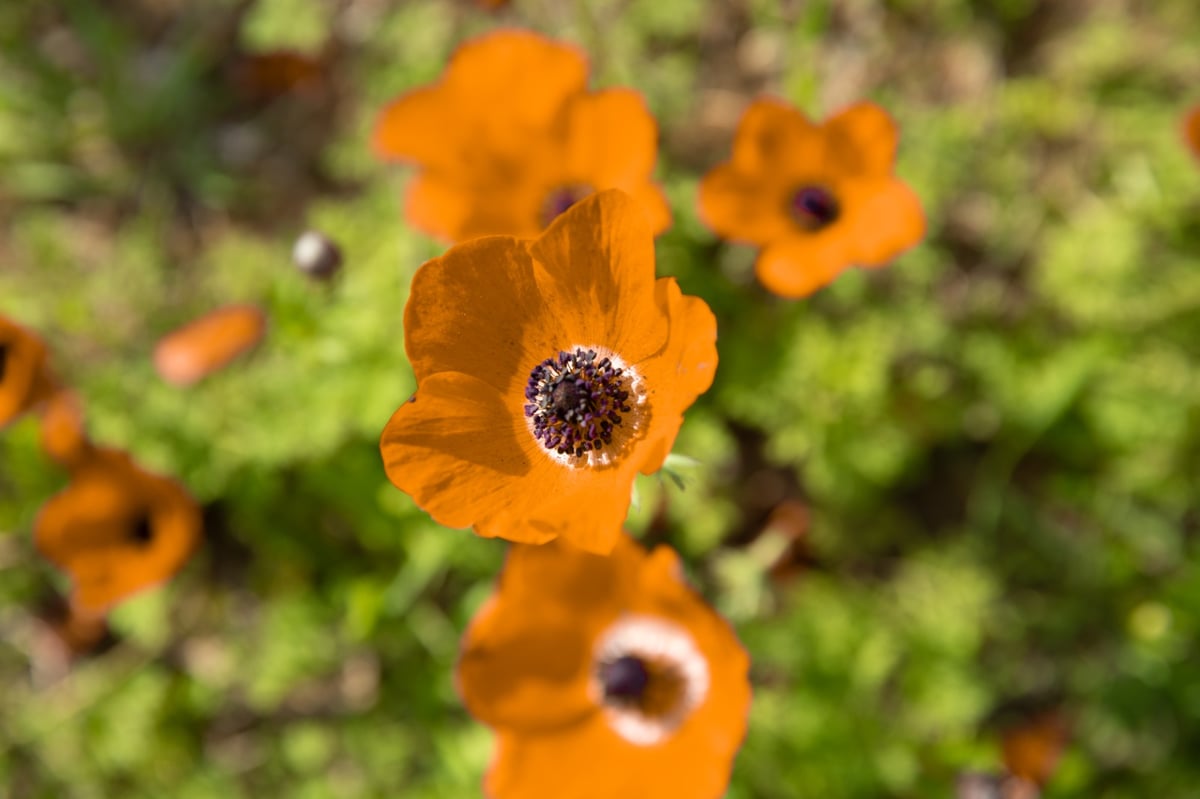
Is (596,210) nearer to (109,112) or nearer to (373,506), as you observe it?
(373,506)

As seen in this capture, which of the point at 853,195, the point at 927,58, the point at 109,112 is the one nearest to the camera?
the point at 853,195

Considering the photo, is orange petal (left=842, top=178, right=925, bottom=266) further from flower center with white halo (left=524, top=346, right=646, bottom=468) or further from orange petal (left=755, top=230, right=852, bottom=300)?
flower center with white halo (left=524, top=346, right=646, bottom=468)

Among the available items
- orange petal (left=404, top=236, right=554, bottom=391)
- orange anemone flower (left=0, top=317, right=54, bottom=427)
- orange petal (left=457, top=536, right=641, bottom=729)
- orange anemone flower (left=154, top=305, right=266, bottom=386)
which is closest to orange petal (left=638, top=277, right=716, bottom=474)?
orange petal (left=404, top=236, right=554, bottom=391)

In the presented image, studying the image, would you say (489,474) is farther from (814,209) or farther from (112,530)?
(112,530)

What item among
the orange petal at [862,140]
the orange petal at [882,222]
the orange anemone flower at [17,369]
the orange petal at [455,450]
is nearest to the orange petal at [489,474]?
the orange petal at [455,450]

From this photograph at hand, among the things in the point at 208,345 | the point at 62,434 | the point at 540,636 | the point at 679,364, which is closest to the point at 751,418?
the point at 540,636

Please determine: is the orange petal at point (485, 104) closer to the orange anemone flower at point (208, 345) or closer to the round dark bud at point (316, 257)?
the round dark bud at point (316, 257)

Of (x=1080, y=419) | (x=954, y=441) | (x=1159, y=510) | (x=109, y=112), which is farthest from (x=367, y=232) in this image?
(x=1159, y=510)
